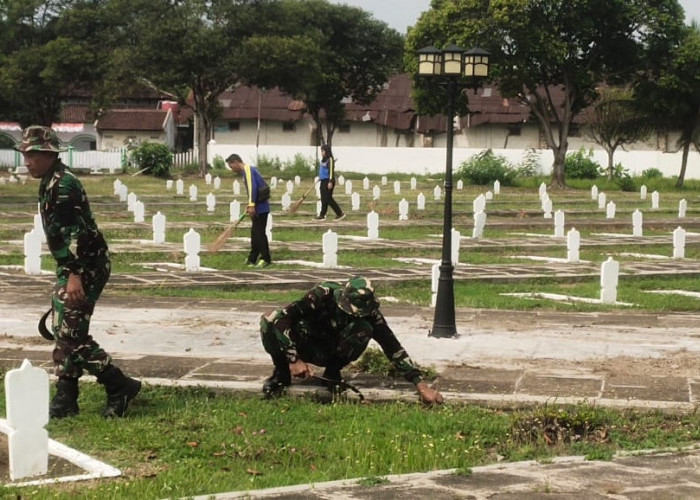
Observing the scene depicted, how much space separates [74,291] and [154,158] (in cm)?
4032

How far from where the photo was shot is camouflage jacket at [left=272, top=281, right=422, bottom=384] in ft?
24.9

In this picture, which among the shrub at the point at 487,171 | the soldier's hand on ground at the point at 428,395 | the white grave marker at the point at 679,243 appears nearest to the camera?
the soldier's hand on ground at the point at 428,395

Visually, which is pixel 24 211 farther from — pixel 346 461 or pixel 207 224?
pixel 346 461

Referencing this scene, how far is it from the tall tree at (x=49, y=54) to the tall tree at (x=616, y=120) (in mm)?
21435

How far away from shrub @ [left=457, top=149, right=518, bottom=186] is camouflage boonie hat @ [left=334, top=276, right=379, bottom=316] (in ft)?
122

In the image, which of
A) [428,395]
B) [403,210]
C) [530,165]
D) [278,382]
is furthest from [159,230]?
[530,165]

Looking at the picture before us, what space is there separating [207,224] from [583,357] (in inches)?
605

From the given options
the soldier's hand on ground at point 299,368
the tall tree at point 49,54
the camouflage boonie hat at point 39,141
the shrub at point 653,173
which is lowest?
the soldier's hand on ground at point 299,368

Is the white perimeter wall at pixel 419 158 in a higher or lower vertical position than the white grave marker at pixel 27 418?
higher

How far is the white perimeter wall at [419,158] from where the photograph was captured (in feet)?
165

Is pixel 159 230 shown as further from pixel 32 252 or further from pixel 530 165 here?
pixel 530 165

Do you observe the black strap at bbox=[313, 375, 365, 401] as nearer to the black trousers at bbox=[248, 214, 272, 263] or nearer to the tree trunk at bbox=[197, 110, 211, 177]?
the black trousers at bbox=[248, 214, 272, 263]

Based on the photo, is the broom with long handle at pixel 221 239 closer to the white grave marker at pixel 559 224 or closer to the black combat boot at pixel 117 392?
the white grave marker at pixel 559 224

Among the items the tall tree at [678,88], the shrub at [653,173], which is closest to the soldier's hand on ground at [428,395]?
the tall tree at [678,88]
